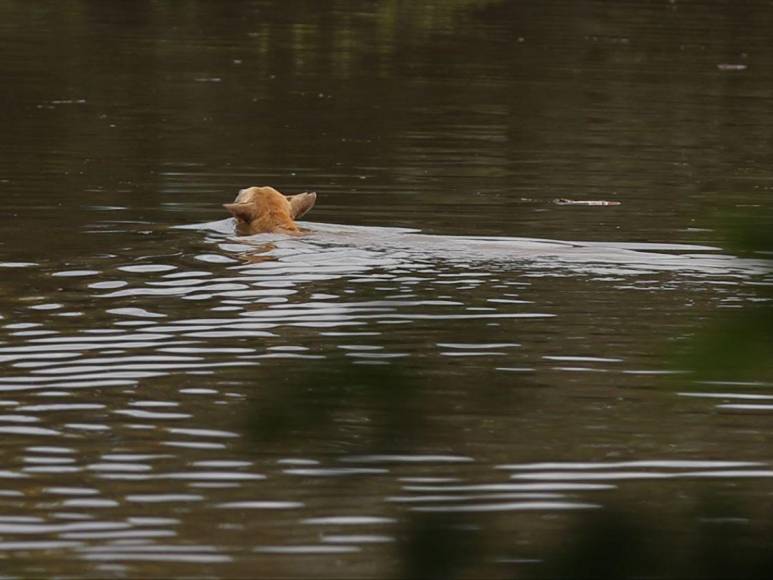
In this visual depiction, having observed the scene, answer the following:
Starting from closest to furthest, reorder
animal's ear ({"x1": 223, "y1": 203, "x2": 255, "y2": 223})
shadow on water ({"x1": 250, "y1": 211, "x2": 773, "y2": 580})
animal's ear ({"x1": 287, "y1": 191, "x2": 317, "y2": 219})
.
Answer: shadow on water ({"x1": 250, "y1": 211, "x2": 773, "y2": 580}), animal's ear ({"x1": 223, "y1": 203, "x2": 255, "y2": 223}), animal's ear ({"x1": 287, "y1": 191, "x2": 317, "y2": 219})

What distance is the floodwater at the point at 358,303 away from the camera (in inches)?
81.3

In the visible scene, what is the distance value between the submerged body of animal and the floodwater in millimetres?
210

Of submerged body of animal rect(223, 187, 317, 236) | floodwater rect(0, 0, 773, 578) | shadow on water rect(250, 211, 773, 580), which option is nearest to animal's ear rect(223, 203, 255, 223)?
submerged body of animal rect(223, 187, 317, 236)

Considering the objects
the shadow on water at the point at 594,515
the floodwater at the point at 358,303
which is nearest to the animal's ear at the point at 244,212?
the floodwater at the point at 358,303

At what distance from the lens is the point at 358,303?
82.1 inches

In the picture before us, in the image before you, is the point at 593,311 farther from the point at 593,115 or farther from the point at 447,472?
the point at 593,115

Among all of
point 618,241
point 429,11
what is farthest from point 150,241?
point 429,11

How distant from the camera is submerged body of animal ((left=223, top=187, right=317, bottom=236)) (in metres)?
12.8

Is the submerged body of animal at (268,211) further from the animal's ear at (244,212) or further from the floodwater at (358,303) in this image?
the floodwater at (358,303)

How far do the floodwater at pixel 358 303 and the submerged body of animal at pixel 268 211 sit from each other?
0.69 feet

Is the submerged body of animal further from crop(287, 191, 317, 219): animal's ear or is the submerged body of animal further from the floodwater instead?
Answer: the floodwater

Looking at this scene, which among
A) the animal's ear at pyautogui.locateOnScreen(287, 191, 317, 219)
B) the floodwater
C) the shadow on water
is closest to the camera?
the shadow on water

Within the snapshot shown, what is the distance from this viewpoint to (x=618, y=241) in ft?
41.7

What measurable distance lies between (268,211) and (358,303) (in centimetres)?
1097
